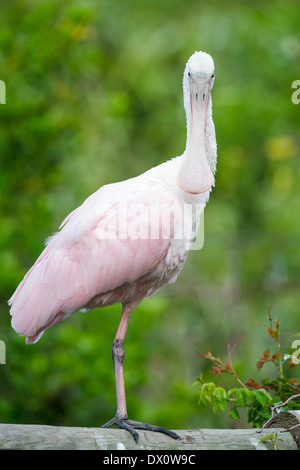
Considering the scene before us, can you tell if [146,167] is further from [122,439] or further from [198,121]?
[122,439]

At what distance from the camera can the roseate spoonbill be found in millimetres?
5117

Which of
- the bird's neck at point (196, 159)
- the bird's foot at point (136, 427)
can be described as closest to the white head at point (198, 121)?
the bird's neck at point (196, 159)

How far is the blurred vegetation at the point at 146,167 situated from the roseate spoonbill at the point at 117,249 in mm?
3195

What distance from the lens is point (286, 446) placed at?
4.33 metres

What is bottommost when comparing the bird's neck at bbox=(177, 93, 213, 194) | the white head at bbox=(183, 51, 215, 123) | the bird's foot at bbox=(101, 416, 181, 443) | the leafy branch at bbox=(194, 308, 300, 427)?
the bird's foot at bbox=(101, 416, 181, 443)

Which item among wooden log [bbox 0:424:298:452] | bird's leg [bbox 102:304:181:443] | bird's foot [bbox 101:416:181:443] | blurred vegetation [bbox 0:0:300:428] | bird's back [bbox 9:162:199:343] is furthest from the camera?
blurred vegetation [bbox 0:0:300:428]

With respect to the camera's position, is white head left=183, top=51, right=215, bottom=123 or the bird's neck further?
white head left=183, top=51, right=215, bottom=123

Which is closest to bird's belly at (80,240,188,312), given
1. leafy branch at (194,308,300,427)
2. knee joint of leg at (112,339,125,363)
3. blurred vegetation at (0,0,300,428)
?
knee joint of leg at (112,339,125,363)

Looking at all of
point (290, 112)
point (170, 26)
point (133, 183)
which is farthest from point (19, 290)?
point (170, 26)

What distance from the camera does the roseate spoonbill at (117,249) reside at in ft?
16.8

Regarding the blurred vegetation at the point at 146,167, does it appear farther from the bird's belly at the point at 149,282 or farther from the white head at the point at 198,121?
the white head at the point at 198,121

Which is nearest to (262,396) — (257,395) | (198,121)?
(257,395)

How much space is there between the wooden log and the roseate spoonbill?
0.69 meters

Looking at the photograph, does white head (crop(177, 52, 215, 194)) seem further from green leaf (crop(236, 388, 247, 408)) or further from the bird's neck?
green leaf (crop(236, 388, 247, 408))
